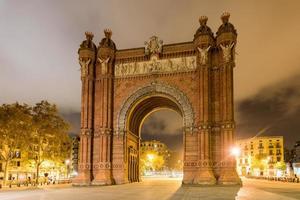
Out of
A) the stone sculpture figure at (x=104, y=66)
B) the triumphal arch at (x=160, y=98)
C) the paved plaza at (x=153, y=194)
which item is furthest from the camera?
the stone sculpture figure at (x=104, y=66)

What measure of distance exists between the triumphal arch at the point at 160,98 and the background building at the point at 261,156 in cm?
6164

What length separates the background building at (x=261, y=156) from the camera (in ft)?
323

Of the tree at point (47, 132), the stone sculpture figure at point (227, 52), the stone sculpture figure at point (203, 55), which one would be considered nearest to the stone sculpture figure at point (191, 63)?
the stone sculpture figure at point (203, 55)

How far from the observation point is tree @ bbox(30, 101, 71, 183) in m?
40.6

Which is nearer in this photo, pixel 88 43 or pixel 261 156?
pixel 88 43

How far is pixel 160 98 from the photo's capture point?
132ft

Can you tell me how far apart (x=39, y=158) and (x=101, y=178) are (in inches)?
345

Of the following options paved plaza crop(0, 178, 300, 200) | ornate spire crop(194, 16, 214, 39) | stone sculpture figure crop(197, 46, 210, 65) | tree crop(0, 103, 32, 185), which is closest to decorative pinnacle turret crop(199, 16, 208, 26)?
ornate spire crop(194, 16, 214, 39)

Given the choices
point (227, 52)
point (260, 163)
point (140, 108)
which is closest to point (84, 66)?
point (140, 108)

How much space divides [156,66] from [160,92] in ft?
9.30

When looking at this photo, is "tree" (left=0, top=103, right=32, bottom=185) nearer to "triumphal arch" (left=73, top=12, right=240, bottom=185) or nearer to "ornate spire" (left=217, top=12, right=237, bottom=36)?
"triumphal arch" (left=73, top=12, right=240, bottom=185)

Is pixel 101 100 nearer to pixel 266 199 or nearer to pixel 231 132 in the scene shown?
pixel 231 132

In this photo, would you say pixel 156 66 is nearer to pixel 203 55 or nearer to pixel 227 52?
pixel 203 55

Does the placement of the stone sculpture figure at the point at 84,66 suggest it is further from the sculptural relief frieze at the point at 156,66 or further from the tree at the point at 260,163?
the tree at the point at 260,163
